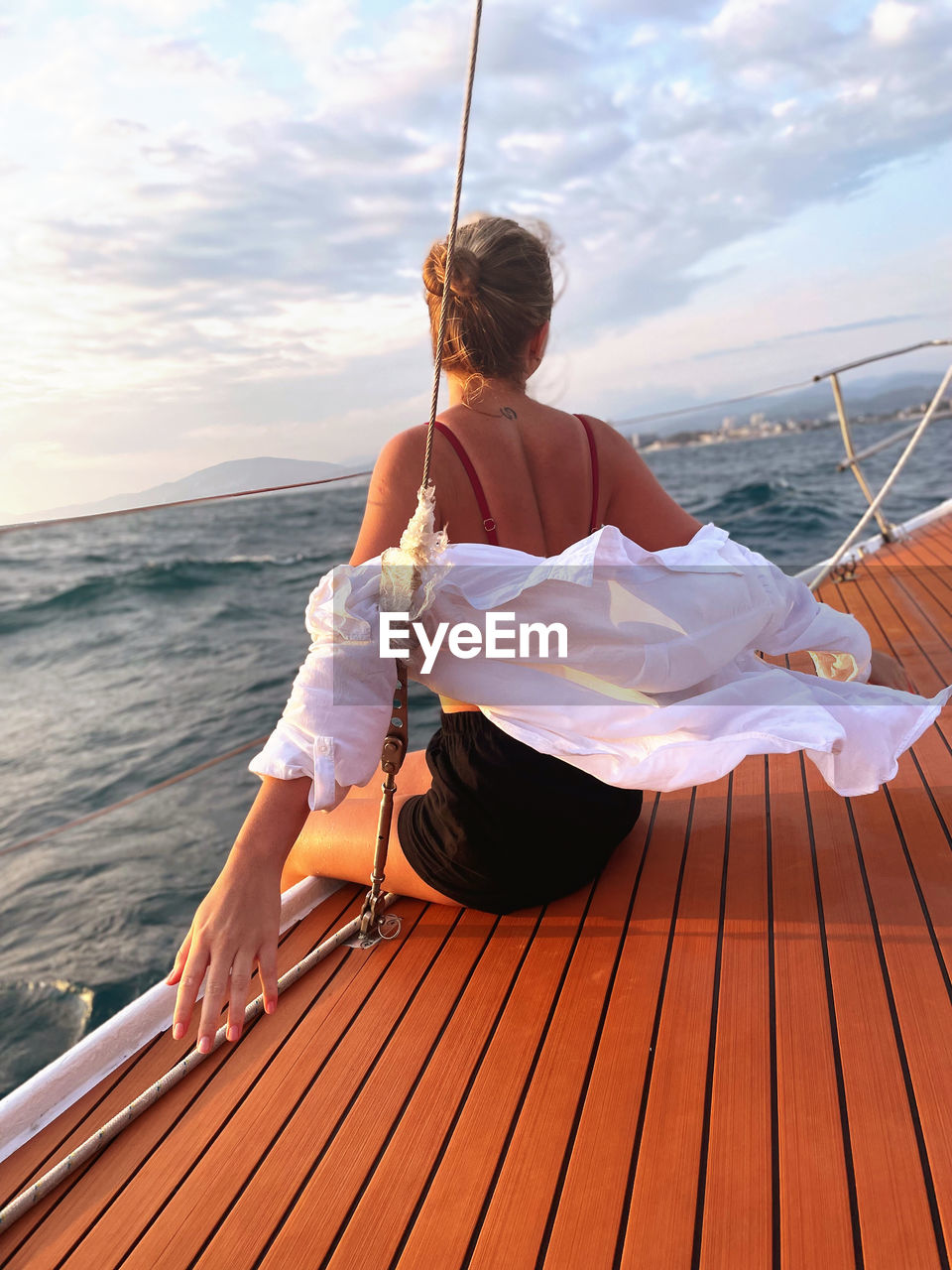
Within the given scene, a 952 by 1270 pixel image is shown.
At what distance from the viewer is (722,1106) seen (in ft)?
3.10

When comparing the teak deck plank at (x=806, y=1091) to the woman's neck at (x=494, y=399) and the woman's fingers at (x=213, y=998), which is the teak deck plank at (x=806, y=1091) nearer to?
the woman's fingers at (x=213, y=998)

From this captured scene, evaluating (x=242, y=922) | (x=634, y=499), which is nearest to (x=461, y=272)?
(x=634, y=499)

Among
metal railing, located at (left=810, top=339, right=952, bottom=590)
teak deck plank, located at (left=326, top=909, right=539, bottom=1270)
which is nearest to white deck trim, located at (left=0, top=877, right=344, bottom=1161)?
teak deck plank, located at (left=326, top=909, right=539, bottom=1270)

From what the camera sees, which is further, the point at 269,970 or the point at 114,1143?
the point at 114,1143

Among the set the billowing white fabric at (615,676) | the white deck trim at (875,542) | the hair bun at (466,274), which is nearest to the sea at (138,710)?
the hair bun at (466,274)

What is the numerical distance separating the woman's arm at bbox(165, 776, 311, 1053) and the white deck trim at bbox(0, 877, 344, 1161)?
0.78 feet

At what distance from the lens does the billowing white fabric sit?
0.97 metres

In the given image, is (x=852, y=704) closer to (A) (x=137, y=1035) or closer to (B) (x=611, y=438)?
(B) (x=611, y=438)

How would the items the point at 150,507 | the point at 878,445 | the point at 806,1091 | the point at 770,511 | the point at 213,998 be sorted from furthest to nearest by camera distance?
1. the point at 770,511
2. the point at 878,445
3. the point at 150,507
4. the point at 806,1091
5. the point at 213,998

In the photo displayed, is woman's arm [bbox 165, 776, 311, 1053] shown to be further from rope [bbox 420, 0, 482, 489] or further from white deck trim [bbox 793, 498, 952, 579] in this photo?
white deck trim [bbox 793, 498, 952, 579]

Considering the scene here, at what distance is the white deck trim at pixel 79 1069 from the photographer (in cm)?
107

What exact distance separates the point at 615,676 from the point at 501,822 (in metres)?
0.31

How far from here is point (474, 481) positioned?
1.15m

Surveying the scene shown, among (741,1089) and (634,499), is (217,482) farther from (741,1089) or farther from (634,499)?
(741,1089)
